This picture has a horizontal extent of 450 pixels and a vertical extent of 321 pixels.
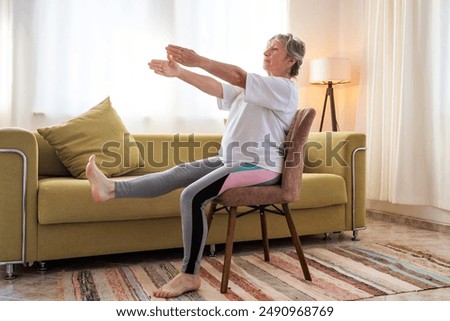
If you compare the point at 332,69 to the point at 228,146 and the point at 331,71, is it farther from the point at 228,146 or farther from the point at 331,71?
the point at 228,146

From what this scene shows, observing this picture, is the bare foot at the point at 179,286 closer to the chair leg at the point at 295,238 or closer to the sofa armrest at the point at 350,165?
the chair leg at the point at 295,238

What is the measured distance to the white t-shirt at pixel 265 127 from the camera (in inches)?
81.0

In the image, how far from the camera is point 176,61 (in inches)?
78.7

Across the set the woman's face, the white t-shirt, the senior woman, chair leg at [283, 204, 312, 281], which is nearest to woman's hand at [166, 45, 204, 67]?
the senior woman

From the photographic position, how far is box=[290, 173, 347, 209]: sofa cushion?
285 centimetres

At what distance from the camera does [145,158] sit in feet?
10.4

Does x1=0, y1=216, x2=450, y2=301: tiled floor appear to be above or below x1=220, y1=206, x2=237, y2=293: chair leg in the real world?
below

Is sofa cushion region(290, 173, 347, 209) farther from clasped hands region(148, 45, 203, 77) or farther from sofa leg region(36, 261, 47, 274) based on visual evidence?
sofa leg region(36, 261, 47, 274)

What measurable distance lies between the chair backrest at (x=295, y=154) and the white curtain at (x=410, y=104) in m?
1.70

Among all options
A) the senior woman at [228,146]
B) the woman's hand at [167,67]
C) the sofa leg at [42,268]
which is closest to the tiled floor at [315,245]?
the sofa leg at [42,268]

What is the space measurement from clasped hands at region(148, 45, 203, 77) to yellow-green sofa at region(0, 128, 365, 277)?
0.71 metres

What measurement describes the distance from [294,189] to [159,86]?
2.06m

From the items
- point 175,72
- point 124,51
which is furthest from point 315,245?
point 124,51

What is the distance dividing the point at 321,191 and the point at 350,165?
0.31 m
